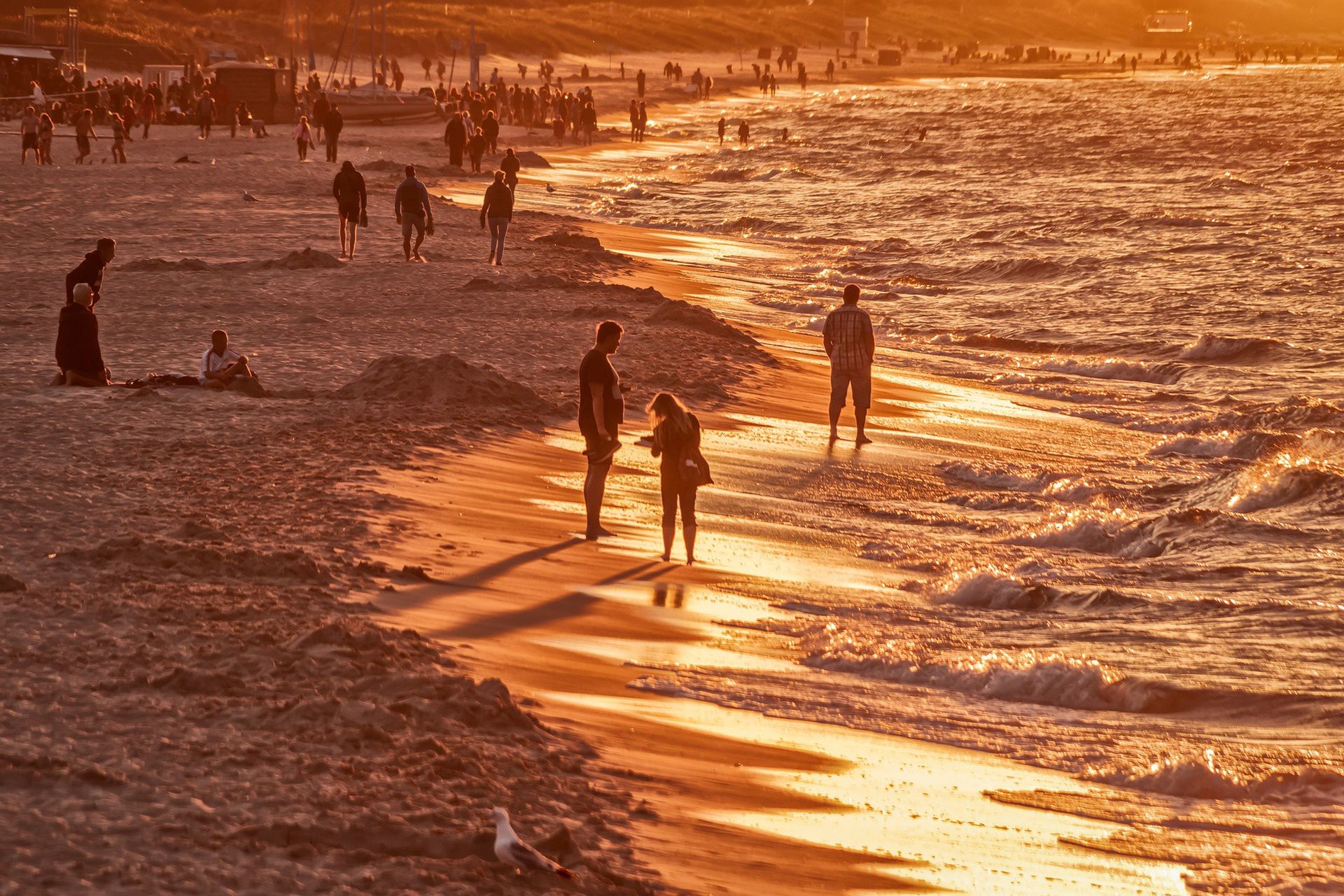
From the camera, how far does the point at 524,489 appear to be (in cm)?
1144

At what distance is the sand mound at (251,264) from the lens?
2120cm

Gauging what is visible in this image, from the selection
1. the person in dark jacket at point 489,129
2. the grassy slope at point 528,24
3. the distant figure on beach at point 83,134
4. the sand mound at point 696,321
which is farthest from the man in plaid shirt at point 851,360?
the grassy slope at point 528,24

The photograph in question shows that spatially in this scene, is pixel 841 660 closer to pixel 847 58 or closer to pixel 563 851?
pixel 563 851

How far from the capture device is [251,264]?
2181cm

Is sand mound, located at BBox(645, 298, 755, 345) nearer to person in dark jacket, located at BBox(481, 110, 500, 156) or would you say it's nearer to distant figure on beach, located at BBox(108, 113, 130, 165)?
distant figure on beach, located at BBox(108, 113, 130, 165)

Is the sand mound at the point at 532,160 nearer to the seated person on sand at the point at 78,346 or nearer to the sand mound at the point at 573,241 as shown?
the sand mound at the point at 573,241

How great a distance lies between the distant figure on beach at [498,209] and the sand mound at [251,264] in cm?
232

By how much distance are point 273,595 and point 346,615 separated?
0.42 metres

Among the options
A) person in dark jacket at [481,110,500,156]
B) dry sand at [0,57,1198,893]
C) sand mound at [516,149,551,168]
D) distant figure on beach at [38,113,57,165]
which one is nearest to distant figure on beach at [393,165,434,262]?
dry sand at [0,57,1198,893]

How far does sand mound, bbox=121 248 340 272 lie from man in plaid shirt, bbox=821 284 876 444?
979cm

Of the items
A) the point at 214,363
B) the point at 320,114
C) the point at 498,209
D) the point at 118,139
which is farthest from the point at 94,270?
the point at 320,114

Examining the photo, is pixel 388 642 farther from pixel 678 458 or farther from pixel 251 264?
pixel 251 264

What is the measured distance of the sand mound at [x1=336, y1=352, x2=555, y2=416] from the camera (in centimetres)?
1361

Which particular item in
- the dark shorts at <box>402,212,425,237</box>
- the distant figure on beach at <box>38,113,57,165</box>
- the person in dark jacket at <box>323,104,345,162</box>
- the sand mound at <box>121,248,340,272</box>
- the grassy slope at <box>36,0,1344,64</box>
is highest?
the grassy slope at <box>36,0,1344,64</box>
